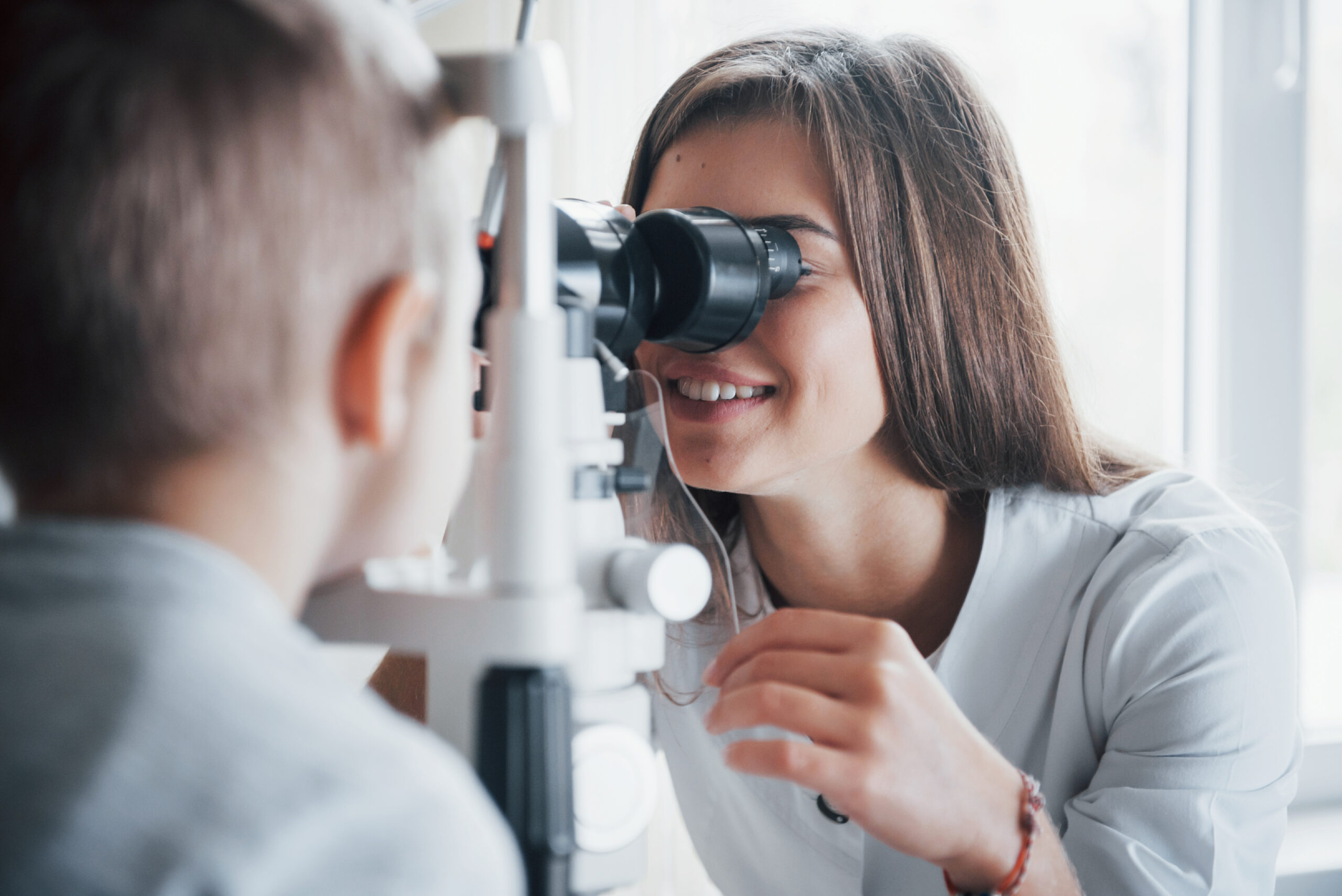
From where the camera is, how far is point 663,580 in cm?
48

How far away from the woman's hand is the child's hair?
0.36 m

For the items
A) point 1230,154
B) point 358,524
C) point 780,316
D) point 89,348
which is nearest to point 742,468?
point 780,316

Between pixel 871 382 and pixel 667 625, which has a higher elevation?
pixel 871 382

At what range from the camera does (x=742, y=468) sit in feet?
2.87

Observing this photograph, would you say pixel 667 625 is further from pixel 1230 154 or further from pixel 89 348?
pixel 1230 154

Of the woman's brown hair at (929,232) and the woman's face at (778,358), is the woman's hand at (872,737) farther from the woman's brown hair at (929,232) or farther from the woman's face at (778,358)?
the woman's brown hair at (929,232)

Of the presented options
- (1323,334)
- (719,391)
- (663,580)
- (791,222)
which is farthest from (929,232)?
(1323,334)

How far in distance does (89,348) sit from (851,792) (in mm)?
476

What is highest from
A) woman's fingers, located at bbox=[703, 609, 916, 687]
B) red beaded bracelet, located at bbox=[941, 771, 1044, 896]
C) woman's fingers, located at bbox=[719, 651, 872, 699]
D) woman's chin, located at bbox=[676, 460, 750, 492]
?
woman's chin, located at bbox=[676, 460, 750, 492]

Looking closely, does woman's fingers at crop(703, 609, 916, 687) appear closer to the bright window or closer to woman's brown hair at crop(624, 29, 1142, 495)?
woman's brown hair at crop(624, 29, 1142, 495)

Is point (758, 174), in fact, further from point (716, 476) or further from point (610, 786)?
point (610, 786)

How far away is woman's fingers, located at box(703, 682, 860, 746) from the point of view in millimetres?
624

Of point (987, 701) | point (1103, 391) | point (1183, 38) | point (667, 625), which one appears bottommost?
point (987, 701)

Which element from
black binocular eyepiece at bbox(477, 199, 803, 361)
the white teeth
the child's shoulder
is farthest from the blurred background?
the child's shoulder
